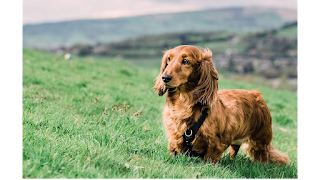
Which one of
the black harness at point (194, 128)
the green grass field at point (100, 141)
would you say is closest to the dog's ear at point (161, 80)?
the black harness at point (194, 128)

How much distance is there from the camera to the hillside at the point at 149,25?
4119 centimetres

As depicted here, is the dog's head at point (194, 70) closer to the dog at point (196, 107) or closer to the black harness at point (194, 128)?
the dog at point (196, 107)

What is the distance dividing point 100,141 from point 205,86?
1.35 metres

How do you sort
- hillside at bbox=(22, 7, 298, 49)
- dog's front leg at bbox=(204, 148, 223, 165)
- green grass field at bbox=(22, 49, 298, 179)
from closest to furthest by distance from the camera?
green grass field at bbox=(22, 49, 298, 179) → dog's front leg at bbox=(204, 148, 223, 165) → hillside at bbox=(22, 7, 298, 49)

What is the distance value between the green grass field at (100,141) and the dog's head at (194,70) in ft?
2.44

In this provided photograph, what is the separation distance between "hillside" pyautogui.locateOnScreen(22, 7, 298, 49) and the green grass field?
29193mm

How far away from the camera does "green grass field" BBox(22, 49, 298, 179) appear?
9.02ft

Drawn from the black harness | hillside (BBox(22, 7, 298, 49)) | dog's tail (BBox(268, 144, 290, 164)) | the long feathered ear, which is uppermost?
hillside (BBox(22, 7, 298, 49))

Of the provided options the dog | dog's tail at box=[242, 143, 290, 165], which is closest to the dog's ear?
the dog

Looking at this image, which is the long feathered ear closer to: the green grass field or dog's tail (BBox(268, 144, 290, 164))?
the green grass field

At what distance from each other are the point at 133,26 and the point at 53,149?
1912 inches

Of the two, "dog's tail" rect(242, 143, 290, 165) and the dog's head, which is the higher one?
the dog's head

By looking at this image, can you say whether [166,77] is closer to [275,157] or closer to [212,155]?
[212,155]

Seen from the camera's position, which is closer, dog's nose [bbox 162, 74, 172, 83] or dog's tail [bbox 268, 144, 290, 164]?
dog's nose [bbox 162, 74, 172, 83]
